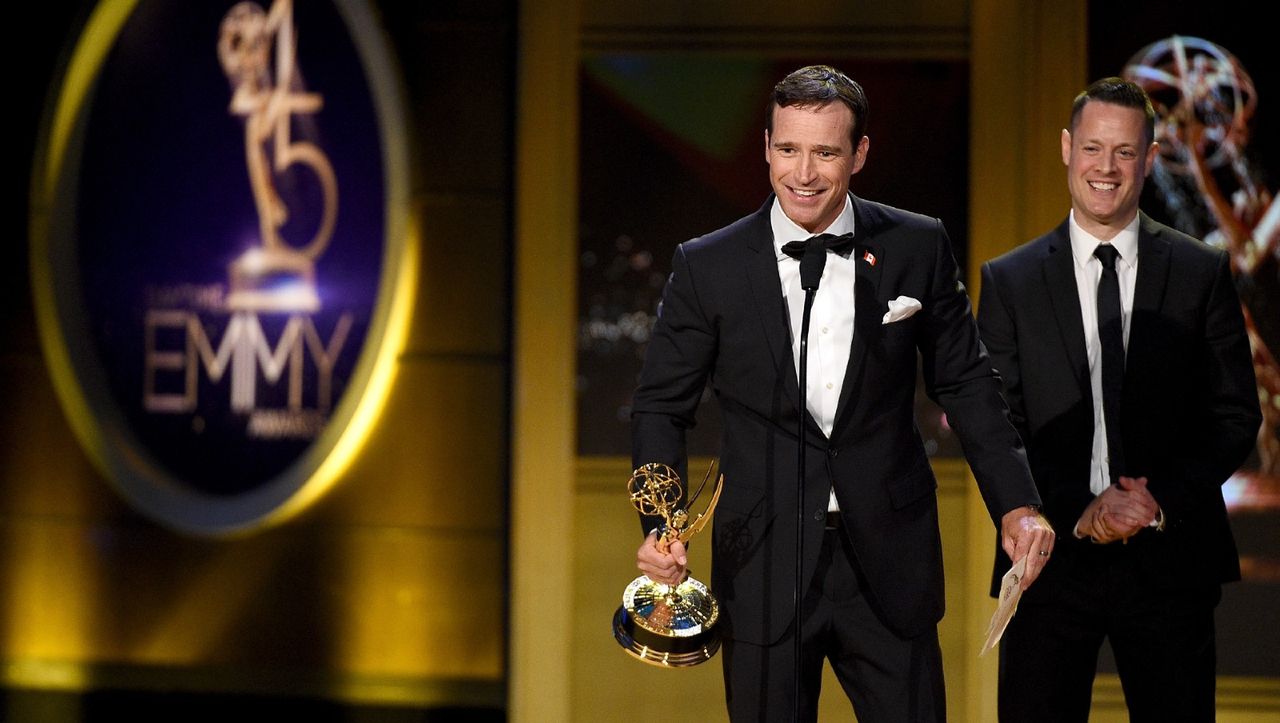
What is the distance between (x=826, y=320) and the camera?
2430mm

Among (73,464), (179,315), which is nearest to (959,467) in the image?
(179,315)

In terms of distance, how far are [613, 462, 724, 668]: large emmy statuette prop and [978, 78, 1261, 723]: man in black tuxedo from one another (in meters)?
0.86

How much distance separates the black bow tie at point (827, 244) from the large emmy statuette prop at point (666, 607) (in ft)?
1.44

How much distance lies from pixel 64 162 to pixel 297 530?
1.80m

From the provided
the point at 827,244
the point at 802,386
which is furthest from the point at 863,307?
the point at 802,386

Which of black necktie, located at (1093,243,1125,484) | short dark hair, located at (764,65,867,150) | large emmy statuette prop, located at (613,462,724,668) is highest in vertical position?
short dark hair, located at (764,65,867,150)

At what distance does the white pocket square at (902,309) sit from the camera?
2.31 m

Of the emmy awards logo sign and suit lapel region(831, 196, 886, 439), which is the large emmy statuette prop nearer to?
suit lapel region(831, 196, 886, 439)

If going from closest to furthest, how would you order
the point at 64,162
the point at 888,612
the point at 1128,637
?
the point at 888,612 → the point at 1128,637 → the point at 64,162

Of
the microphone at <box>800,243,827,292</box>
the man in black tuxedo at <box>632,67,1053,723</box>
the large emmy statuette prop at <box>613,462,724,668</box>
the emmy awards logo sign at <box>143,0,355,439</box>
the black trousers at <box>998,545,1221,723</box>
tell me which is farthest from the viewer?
the emmy awards logo sign at <box>143,0,355,439</box>

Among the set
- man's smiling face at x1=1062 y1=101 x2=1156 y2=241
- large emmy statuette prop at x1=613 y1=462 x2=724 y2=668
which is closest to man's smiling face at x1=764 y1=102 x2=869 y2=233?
large emmy statuette prop at x1=613 y1=462 x2=724 y2=668

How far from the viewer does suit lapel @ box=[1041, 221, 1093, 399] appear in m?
2.81

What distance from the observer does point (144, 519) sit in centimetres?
513

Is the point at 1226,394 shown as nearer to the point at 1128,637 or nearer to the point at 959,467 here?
the point at 1128,637
